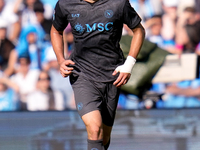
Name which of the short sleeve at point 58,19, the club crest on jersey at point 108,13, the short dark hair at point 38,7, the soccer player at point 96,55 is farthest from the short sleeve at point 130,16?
the short dark hair at point 38,7

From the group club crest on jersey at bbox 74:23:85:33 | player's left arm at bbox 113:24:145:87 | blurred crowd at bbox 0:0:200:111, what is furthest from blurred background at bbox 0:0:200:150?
club crest on jersey at bbox 74:23:85:33

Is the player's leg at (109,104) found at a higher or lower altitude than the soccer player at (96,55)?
lower

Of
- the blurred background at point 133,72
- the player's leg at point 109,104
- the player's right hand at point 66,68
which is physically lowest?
the blurred background at point 133,72

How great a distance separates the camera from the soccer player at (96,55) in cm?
320

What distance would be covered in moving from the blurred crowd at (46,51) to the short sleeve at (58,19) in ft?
9.74

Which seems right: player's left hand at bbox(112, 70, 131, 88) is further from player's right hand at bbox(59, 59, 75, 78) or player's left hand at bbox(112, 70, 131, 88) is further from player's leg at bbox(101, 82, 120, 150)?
player's right hand at bbox(59, 59, 75, 78)

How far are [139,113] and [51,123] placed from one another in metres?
1.41

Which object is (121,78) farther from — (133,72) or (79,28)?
(133,72)

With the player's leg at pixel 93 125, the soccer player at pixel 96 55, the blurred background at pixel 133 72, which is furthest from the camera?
the blurred background at pixel 133 72

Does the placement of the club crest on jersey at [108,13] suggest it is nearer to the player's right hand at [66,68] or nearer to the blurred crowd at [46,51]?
the player's right hand at [66,68]

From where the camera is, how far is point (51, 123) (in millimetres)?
6129

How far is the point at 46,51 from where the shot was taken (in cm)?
646

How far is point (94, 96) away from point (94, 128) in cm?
32

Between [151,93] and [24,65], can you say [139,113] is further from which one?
[24,65]
